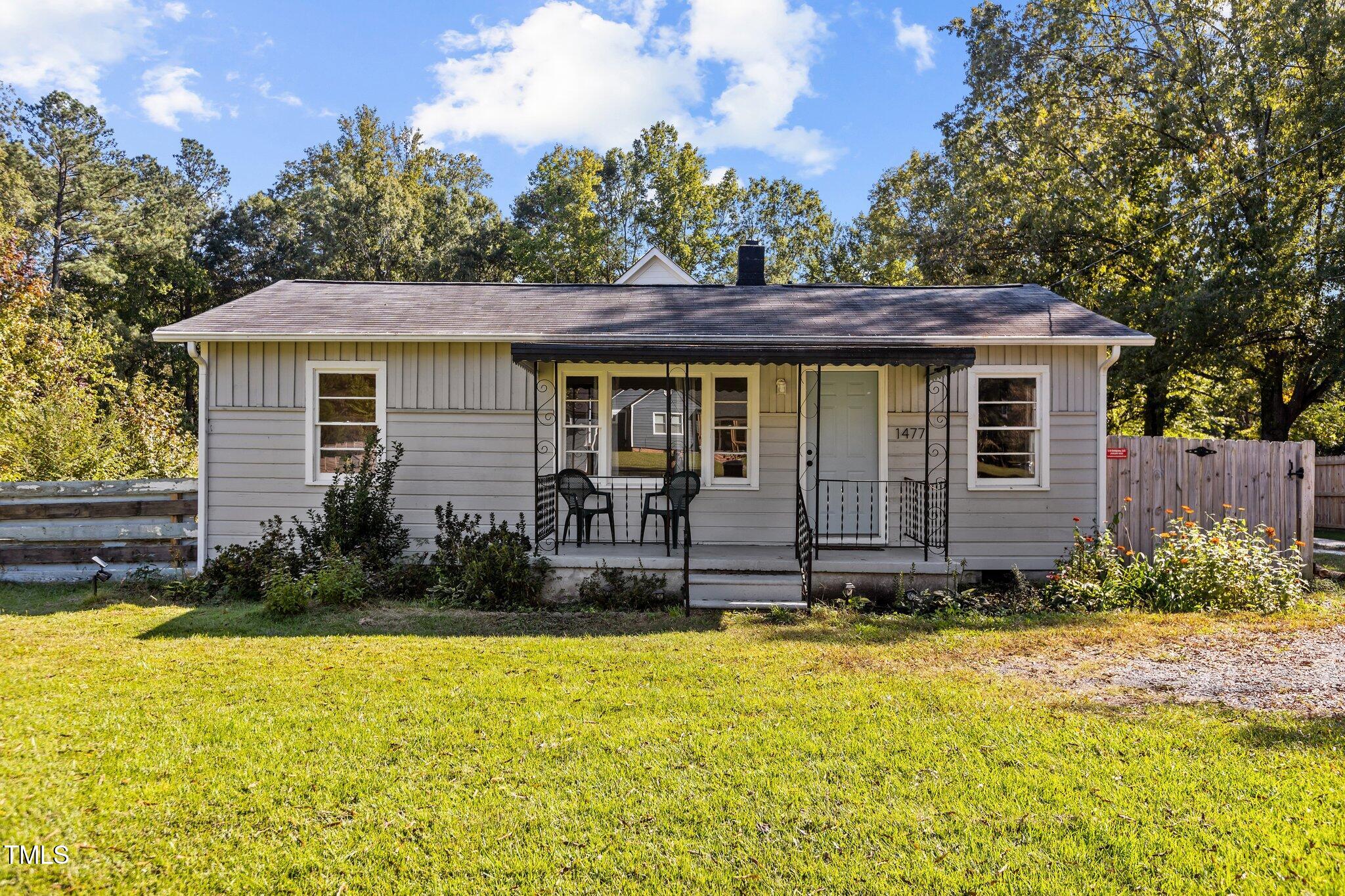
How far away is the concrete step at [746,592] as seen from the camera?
7488mm

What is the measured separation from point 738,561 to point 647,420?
94.4 inches

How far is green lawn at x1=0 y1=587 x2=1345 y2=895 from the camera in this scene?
2785mm

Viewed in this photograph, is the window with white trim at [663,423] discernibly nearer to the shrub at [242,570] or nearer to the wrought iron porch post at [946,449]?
the wrought iron porch post at [946,449]

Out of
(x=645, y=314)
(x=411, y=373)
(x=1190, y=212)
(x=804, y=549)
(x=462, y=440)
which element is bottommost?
(x=804, y=549)

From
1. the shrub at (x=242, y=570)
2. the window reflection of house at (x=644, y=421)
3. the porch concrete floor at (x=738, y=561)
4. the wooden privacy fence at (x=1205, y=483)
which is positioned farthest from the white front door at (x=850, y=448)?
the shrub at (x=242, y=570)

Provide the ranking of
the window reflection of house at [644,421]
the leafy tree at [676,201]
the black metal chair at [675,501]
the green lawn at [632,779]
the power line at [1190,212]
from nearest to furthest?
the green lawn at [632,779]
the black metal chair at [675,501]
the window reflection of house at [644,421]
the power line at [1190,212]
the leafy tree at [676,201]

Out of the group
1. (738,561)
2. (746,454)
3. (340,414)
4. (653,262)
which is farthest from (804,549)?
(653,262)

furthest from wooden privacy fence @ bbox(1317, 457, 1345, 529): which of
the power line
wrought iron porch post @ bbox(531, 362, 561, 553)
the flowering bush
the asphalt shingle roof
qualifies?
wrought iron porch post @ bbox(531, 362, 561, 553)

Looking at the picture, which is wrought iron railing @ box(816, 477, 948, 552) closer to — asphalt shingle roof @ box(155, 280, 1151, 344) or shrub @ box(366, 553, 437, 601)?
asphalt shingle roof @ box(155, 280, 1151, 344)

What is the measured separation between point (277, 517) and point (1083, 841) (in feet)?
27.6

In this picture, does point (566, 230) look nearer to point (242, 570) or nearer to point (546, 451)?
point (546, 451)

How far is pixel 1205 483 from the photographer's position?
31.3 ft

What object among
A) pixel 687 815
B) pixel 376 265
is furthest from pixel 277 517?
pixel 376 265

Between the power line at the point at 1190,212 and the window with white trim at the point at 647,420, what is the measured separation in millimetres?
11839
